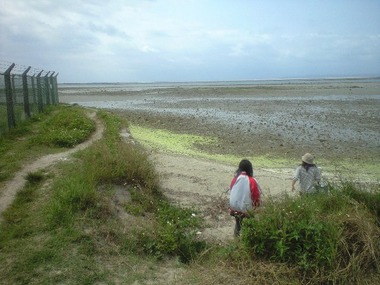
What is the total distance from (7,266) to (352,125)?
1931 cm

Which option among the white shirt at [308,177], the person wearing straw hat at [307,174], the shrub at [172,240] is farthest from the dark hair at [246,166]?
the white shirt at [308,177]

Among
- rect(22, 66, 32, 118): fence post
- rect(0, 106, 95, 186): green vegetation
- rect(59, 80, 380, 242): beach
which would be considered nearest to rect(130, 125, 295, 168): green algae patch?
rect(59, 80, 380, 242): beach

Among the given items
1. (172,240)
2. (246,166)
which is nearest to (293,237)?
(246,166)

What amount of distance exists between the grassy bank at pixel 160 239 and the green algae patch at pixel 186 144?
243 inches

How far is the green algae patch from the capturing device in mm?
12906

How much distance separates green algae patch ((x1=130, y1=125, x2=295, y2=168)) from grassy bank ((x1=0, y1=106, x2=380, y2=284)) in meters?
6.16

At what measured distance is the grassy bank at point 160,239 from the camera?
14.4 ft

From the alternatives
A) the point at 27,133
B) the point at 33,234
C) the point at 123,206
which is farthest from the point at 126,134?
the point at 33,234

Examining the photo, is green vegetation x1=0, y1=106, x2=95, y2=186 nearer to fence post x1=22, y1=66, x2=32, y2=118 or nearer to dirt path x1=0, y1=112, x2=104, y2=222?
dirt path x1=0, y1=112, x2=104, y2=222

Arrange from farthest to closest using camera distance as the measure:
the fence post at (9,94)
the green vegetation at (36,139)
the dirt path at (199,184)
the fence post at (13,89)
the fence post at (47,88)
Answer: the fence post at (47,88) → the fence post at (13,89) → the fence post at (9,94) → the green vegetation at (36,139) → the dirt path at (199,184)

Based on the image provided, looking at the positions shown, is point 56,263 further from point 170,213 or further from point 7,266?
point 170,213

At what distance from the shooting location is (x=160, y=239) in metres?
5.81

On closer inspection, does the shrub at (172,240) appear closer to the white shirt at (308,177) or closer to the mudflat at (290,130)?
the white shirt at (308,177)

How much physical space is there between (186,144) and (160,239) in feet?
33.7
